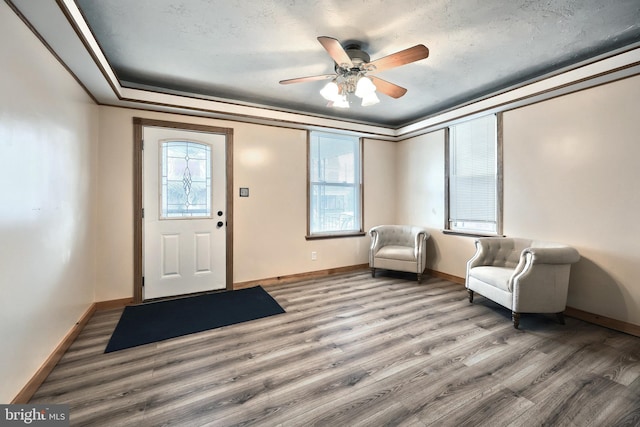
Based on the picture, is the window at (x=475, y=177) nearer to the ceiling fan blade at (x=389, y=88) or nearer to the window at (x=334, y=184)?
the window at (x=334, y=184)

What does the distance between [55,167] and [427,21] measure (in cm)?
310

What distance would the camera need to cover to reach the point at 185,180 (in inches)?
140

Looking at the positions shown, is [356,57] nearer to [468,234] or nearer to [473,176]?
[473,176]

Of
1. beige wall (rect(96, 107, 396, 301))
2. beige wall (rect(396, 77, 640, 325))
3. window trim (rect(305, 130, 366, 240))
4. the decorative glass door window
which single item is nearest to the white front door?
the decorative glass door window

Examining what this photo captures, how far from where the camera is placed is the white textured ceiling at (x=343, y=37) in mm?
1999

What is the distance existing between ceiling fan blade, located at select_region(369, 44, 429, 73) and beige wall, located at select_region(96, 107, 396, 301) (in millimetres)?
2183

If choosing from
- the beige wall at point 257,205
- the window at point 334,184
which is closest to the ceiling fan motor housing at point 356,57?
Answer: the beige wall at point 257,205

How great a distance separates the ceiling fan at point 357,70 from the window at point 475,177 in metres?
1.80

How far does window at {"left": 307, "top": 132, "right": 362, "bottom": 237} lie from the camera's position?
451cm

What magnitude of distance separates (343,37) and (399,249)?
3.08 m

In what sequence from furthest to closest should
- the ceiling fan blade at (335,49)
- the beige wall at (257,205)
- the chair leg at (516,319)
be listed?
the beige wall at (257,205)
the chair leg at (516,319)
the ceiling fan blade at (335,49)

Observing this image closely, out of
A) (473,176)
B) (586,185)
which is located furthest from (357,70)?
(586,185)

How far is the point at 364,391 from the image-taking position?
178cm

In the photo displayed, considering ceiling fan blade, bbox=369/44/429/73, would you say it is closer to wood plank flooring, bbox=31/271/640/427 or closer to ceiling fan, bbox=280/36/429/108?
ceiling fan, bbox=280/36/429/108
